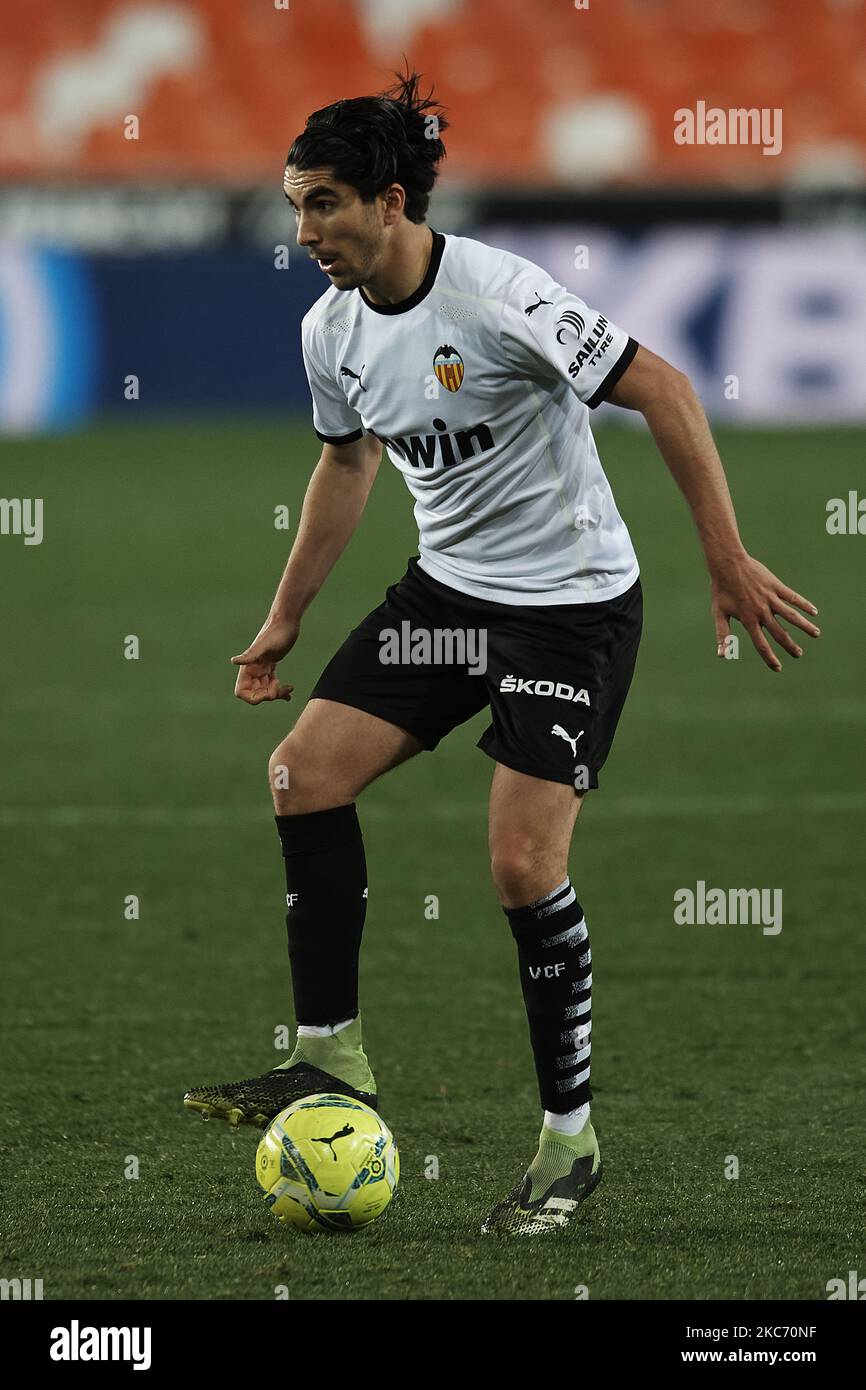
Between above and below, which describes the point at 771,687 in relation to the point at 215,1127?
above

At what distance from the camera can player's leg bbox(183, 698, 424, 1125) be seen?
3867 mm

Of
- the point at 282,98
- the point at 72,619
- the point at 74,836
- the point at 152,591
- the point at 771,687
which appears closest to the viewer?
the point at 74,836

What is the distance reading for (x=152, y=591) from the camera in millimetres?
11227

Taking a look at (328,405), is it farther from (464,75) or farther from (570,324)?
(464,75)

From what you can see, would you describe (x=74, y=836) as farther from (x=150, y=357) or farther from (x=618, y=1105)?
(x=150, y=357)

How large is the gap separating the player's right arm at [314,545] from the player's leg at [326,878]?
270 mm

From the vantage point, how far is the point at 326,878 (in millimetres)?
3959

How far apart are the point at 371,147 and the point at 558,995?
1.56 m

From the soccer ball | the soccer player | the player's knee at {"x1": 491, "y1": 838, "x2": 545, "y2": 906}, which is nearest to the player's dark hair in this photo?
the soccer player

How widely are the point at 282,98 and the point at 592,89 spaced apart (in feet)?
11.0

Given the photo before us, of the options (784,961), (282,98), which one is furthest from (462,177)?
(784,961)
